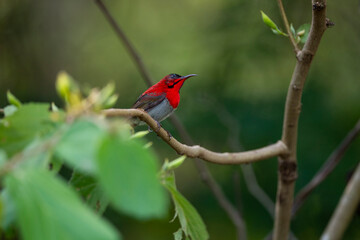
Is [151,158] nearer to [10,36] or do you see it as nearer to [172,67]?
[172,67]

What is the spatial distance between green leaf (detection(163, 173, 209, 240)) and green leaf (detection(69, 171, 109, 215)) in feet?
0.48

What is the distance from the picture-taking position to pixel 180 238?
4.22 ft

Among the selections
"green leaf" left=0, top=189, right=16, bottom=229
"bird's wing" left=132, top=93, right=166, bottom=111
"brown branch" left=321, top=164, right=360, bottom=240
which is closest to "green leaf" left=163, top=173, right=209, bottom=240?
"green leaf" left=0, top=189, right=16, bottom=229

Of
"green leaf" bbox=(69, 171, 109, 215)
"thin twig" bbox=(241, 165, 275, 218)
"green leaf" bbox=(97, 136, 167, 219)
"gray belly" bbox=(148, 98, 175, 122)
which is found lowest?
"thin twig" bbox=(241, 165, 275, 218)

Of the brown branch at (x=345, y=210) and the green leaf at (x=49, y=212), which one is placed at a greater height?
the green leaf at (x=49, y=212)

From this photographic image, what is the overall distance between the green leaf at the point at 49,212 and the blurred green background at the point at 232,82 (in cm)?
285

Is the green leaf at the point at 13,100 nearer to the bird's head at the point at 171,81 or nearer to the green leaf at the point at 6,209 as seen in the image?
the green leaf at the point at 6,209

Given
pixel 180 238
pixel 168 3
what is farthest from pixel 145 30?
pixel 180 238

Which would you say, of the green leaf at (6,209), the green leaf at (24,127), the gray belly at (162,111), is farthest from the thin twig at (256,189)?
the green leaf at (6,209)

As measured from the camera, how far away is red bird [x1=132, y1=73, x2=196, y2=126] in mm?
3203

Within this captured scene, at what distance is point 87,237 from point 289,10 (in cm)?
384

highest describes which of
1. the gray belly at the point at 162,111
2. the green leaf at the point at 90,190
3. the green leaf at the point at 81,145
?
the green leaf at the point at 81,145

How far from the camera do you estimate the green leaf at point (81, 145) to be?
0.57 m

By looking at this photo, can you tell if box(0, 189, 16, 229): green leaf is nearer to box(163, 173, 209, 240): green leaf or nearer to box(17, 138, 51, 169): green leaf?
box(17, 138, 51, 169): green leaf
